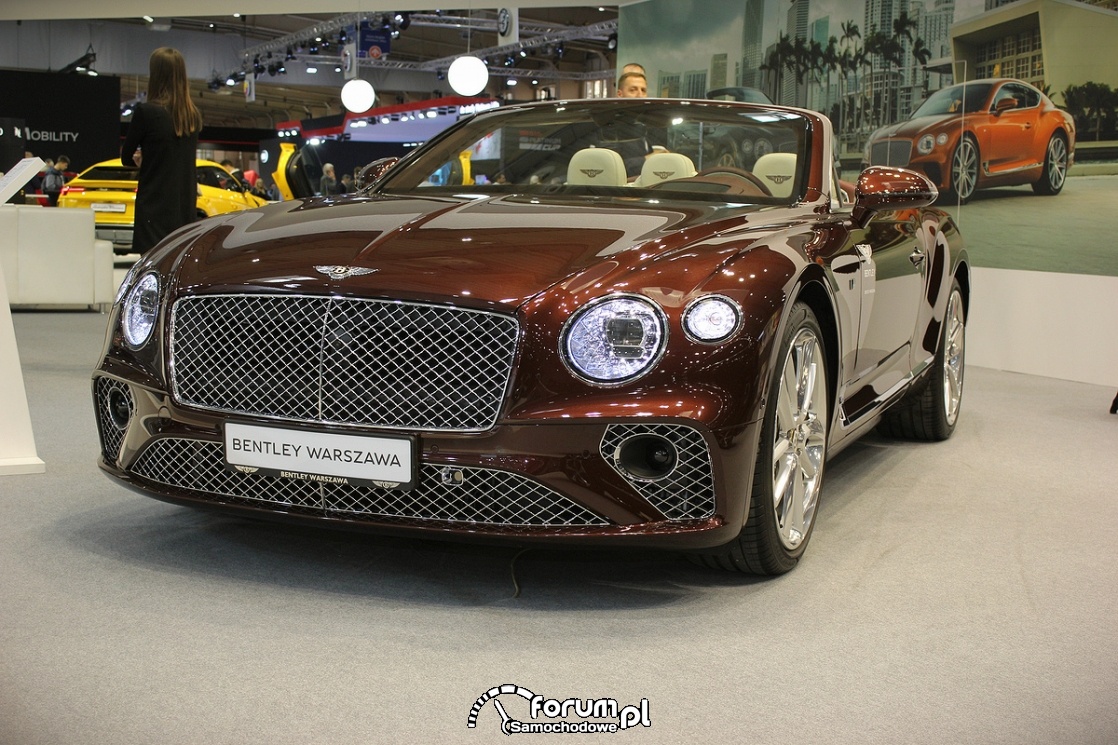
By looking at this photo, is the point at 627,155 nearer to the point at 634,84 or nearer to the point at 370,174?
the point at 370,174

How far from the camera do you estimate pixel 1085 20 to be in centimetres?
785

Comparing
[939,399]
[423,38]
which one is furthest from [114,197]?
[423,38]

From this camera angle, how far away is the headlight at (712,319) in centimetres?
258

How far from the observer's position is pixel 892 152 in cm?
950

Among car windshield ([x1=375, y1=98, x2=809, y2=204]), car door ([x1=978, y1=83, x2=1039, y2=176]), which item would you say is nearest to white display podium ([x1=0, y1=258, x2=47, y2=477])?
car windshield ([x1=375, y1=98, x2=809, y2=204])

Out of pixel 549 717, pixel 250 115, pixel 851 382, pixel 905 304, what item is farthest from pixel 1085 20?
pixel 250 115

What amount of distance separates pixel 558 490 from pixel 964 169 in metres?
7.13

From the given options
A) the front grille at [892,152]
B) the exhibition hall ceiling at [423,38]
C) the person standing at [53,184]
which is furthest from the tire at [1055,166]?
the person standing at [53,184]

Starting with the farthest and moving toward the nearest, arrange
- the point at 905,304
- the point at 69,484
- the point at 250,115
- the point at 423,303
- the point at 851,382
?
the point at 250,115
the point at 905,304
the point at 69,484
the point at 851,382
the point at 423,303

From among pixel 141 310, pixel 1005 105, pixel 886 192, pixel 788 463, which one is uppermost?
pixel 1005 105

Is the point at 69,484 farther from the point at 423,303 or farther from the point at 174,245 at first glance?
the point at 423,303

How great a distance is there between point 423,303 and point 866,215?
66.5 inches

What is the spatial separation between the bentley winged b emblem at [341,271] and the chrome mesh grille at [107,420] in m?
0.66
